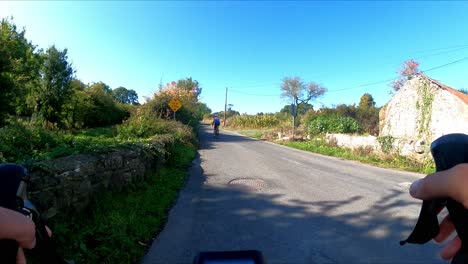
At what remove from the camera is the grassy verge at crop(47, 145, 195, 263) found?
3189 mm

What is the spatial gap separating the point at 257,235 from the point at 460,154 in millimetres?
3392

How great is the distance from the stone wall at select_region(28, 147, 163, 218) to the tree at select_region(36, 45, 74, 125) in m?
8.81

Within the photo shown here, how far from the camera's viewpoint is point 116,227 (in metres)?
3.71

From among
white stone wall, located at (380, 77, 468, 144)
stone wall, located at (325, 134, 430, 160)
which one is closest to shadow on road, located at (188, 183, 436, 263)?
stone wall, located at (325, 134, 430, 160)

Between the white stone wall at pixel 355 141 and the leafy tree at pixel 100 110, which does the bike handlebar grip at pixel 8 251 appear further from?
the white stone wall at pixel 355 141

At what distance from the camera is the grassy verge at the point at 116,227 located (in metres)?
3.19

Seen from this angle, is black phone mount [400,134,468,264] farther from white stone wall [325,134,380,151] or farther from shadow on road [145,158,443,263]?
white stone wall [325,134,380,151]

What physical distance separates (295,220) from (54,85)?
13213 mm

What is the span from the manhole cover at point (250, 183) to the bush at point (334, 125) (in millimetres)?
13846

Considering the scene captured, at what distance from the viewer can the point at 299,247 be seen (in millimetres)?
3660

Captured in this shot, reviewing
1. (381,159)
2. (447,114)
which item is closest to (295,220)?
(381,159)

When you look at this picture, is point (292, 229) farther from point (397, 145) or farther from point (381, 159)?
point (397, 145)

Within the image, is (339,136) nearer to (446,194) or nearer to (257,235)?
(257,235)

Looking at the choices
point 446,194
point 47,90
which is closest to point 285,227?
point 446,194
